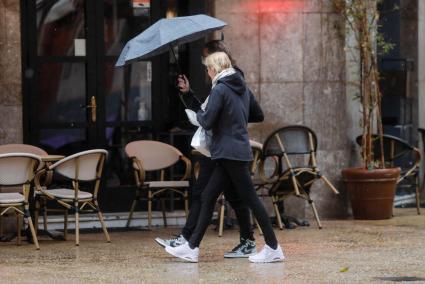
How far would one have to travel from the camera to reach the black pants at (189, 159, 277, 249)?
970cm

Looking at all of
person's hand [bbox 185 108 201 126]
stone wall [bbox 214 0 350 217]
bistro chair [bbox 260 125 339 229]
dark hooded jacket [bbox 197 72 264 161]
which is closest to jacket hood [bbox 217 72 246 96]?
dark hooded jacket [bbox 197 72 264 161]

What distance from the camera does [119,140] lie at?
13070 millimetres

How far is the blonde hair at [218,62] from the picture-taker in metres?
9.80

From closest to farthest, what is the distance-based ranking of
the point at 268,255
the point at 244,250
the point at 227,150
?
the point at 227,150 < the point at 268,255 < the point at 244,250

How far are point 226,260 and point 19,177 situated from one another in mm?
2178

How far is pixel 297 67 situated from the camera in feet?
43.2

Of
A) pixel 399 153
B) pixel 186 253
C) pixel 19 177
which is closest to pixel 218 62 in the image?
pixel 186 253

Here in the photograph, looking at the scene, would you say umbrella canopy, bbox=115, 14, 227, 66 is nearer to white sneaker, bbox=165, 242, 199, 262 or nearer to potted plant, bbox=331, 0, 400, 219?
white sneaker, bbox=165, 242, 199, 262

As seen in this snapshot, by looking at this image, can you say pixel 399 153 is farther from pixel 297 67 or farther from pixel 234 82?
pixel 234 82

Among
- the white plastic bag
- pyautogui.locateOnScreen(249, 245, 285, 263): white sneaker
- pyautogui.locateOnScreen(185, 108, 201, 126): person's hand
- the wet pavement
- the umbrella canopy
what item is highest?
the umbrella canopy

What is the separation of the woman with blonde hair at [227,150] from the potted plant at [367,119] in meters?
3.46

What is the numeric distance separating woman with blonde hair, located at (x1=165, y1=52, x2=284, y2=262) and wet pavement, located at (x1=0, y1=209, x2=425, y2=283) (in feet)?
0.58

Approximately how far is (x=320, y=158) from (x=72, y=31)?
3.13 meters

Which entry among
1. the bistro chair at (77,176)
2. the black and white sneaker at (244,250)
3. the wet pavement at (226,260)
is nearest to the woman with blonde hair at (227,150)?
the wet pavement at (226,260)
